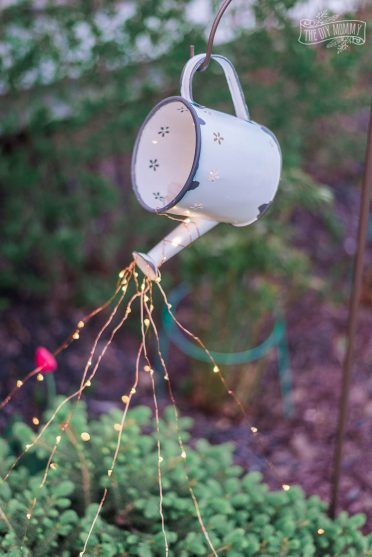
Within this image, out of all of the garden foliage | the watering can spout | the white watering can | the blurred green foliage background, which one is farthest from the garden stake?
the blurred green foliage background

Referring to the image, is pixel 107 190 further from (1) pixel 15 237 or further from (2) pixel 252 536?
(2) pixel 252 536

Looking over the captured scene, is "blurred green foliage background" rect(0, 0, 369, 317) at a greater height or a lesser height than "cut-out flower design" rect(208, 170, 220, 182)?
lesser

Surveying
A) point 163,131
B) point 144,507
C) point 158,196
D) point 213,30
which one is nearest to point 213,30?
point 213,30

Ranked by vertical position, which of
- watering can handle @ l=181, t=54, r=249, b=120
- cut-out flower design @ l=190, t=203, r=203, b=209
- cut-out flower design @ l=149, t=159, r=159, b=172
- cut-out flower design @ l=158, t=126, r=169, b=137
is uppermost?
watering can handle @ l=181, t=54, r=249, b=120

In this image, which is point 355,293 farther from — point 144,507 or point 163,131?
point 144,507

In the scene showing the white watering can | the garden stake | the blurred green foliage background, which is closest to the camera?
the white watering can

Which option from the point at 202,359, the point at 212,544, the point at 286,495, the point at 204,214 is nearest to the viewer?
the point at 204,214

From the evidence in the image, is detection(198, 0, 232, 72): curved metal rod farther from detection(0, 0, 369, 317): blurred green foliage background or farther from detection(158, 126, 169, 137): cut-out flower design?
detection(0, 0, 369, 317): blurred green foliage background

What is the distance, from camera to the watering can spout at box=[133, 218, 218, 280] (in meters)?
1.21

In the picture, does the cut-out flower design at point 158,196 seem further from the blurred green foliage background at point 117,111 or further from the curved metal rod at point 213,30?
the blurred green foliage background at point 117,111

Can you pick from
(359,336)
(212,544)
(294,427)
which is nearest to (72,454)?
(212,544)

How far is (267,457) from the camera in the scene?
2244 millimetres

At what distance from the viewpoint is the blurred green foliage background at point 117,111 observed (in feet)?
7.54

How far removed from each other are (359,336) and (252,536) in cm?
152
